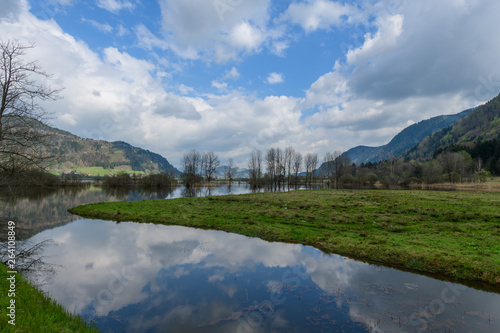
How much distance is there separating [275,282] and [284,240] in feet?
26.8

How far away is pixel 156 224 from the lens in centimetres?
2661

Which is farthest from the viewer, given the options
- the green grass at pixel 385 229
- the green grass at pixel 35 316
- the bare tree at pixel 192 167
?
the bare tree at pixel 192 167

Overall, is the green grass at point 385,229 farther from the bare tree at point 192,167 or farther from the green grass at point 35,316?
the bare tree at point 192,167

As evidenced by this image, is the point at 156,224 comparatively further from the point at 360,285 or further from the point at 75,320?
the point at 360,285

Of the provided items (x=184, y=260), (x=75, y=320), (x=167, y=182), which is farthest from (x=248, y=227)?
(x=167, y=182)

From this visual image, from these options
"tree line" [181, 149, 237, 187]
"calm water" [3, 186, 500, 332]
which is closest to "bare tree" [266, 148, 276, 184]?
"tree line" [181, 149, 237, 187]

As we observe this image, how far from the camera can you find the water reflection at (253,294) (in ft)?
26.7

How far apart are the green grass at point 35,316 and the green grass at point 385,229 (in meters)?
15.0

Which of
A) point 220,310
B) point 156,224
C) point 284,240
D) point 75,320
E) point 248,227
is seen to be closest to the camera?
point 75,320

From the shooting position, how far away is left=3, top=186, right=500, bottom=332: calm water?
26.7 ft

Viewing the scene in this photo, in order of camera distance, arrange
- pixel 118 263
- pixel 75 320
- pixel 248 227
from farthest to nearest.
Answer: pixel 248 227, pixel 118 263, pixel 75 320

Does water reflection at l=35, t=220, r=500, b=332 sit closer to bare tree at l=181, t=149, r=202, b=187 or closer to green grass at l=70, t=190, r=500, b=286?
green grass at l=70, t=190, r=500, b=286

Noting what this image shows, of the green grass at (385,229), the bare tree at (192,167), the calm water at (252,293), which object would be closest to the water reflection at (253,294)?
the calm water at (252,293)

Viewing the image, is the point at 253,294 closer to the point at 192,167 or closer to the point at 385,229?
the point at 385,229
